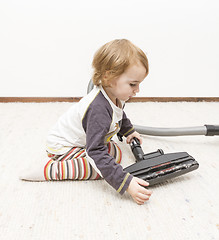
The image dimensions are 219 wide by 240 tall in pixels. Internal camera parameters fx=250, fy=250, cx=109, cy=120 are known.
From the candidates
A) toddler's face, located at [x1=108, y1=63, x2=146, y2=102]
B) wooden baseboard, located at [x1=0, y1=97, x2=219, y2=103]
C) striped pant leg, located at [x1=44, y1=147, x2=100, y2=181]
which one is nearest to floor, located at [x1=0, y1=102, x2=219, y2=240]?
striped pant leg, located at [x1=44, y1=147, x2=100, y2=181]

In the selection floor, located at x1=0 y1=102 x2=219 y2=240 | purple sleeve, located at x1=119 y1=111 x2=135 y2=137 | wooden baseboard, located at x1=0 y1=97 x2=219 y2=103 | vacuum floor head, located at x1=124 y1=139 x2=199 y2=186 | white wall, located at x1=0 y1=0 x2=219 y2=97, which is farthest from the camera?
wooden baseboard, located at x1=0 y1=97 x2=219 y2=103

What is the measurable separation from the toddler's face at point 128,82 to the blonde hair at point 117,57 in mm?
12

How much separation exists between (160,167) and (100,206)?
0.70ft

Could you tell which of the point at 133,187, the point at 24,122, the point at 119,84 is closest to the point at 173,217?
the point at 133,187

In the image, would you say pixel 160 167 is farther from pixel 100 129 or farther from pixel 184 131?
pixel 184 131

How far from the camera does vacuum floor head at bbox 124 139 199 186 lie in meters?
0.74

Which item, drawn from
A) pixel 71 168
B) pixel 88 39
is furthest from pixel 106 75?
pixel 88 39

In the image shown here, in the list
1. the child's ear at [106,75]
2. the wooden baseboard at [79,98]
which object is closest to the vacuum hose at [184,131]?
the child's ear at [106,75]

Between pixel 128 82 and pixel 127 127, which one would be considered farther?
pixel 127 127

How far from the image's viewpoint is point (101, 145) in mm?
693

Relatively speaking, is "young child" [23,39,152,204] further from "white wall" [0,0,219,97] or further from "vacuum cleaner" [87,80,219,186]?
"white wall" [0,0,219,97]

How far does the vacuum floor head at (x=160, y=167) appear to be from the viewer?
2.42ft

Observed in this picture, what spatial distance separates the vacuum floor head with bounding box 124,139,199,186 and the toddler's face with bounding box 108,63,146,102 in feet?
0.72

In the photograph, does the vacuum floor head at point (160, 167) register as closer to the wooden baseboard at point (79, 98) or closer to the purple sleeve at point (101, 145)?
the purple sleeve at point (101, 145)
